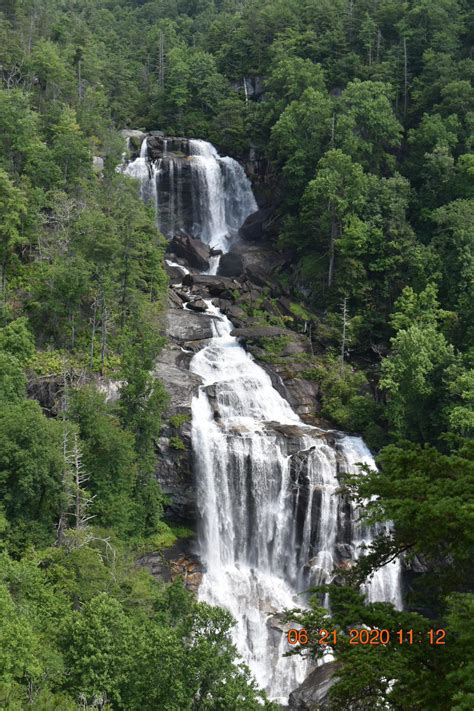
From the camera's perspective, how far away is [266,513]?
38.5 metres

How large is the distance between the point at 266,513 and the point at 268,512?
0.11 m

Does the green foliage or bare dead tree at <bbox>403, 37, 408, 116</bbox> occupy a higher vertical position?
bare dead tree at <bbox>403, 37, 408, 116</bbox>

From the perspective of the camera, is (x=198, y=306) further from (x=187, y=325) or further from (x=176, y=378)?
(x=176, y=378)

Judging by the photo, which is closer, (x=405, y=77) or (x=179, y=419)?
(x=179, y=419)

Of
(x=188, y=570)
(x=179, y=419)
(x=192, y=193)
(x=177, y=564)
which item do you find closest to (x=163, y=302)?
(x=179, y=419)

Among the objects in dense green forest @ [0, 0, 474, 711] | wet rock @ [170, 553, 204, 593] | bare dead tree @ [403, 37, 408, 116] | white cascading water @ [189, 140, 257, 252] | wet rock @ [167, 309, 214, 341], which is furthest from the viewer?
bare dead tree @ [403, 37, 408, 116]

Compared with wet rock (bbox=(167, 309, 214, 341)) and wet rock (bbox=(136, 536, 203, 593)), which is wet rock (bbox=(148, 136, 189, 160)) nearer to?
wet rock (bbox=(167, 309, 214, 341))

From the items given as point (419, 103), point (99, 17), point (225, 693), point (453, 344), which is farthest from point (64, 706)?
point (99, 17)

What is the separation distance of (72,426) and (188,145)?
3630 centimetres

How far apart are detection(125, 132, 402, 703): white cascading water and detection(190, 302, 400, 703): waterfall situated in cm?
5

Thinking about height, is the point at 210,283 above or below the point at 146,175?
below

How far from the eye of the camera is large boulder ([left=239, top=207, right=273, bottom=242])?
6203 centimetres

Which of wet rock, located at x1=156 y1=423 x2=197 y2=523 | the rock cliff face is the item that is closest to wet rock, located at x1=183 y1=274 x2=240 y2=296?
the rock cliff face

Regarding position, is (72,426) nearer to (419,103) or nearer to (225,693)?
(225,693)
